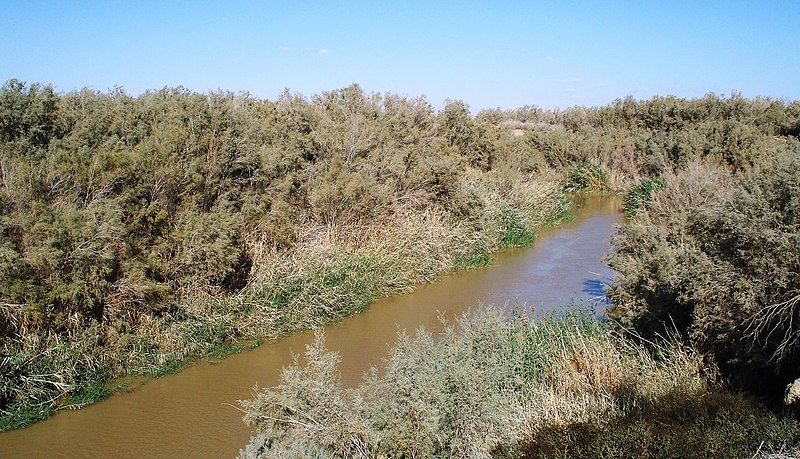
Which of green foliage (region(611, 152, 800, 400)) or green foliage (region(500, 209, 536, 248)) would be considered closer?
green foliage (region(611, 152, 800, 400))

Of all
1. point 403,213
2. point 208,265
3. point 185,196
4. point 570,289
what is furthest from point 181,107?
point 570,289

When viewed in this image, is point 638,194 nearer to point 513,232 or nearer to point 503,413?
point 513,232

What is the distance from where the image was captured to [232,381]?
970 cm

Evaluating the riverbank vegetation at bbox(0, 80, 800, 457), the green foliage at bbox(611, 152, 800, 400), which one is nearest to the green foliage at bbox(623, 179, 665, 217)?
the riverbank vegetation at bbox(0, 80, 800, 457)

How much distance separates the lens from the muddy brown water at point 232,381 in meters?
7.82

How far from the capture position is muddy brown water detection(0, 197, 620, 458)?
25.6 ft

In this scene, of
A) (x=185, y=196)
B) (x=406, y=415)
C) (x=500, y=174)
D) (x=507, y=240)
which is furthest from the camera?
(x=500, y=174)

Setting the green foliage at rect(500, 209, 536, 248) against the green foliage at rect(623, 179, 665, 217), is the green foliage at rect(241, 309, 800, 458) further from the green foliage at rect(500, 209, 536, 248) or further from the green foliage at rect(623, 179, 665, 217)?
the green foliage at rect(623, 179, 665, 217)

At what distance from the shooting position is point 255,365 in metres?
10.3

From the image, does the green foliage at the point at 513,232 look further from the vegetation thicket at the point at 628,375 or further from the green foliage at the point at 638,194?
the vegetation thicket at the point at 628,375

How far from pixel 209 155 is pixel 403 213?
5.31 m

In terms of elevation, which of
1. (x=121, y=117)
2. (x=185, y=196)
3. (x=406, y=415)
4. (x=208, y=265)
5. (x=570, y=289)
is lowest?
(x=570, y=289)

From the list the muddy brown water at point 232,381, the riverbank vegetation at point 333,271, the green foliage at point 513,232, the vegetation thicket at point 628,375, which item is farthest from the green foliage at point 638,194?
the vegetation thicket at point 628,375

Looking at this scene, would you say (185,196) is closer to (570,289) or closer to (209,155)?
(209,155)
